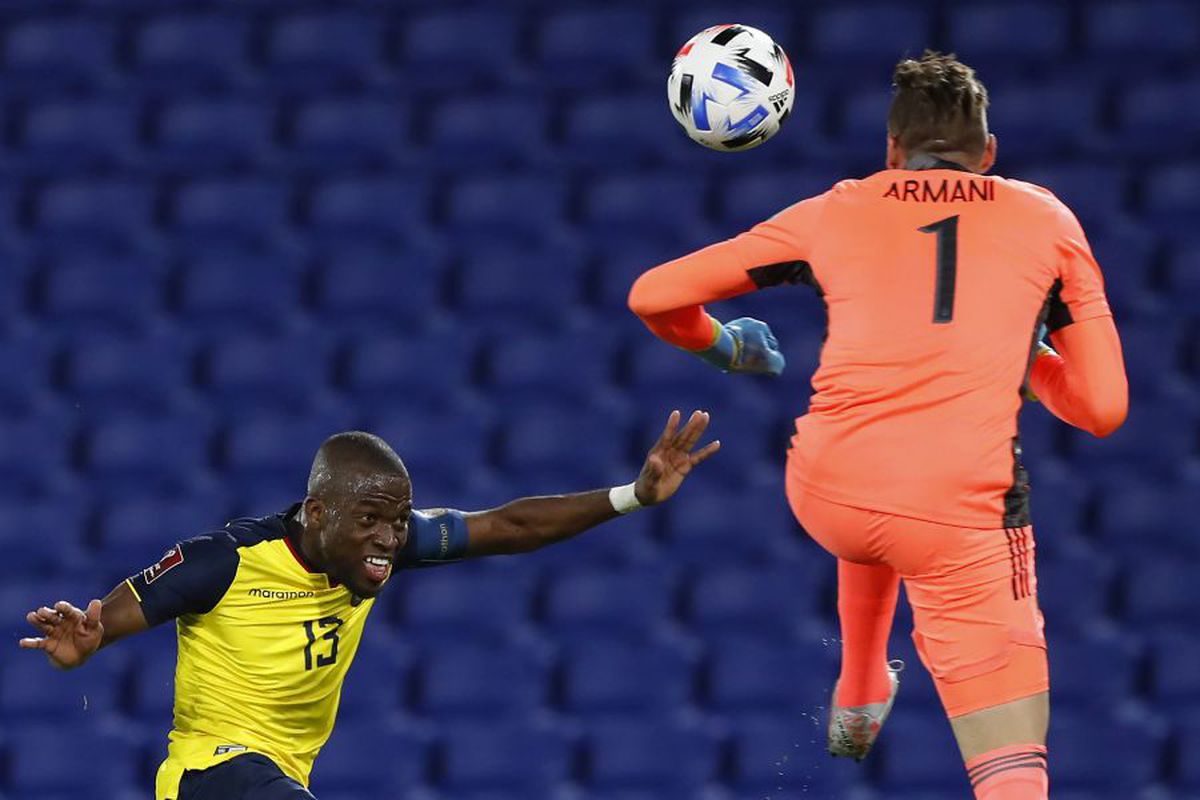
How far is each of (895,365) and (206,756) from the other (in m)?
1.58

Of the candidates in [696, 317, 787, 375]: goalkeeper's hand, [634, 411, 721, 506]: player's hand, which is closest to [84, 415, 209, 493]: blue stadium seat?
[634, 411, 721, 506]: player's hand

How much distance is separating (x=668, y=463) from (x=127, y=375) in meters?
3.50

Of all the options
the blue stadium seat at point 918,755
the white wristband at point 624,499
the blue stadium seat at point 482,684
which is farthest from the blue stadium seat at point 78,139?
the white wristband at point 624,499

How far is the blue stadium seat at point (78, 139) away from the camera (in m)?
7.25

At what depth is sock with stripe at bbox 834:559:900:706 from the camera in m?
3.66

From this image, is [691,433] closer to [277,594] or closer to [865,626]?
[865,626]

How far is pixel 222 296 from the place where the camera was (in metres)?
6.97

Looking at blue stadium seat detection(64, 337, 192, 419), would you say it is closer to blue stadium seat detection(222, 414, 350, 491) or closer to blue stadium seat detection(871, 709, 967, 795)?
blue stadium seat detection(222, 414, 350, 491)

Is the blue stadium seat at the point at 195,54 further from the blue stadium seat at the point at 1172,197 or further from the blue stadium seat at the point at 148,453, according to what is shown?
the blue stadium seat at the point at 1172,197

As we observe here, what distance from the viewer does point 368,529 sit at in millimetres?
3730

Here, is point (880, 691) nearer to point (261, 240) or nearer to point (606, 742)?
point (606, 742)

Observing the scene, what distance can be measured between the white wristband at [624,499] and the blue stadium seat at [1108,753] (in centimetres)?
265

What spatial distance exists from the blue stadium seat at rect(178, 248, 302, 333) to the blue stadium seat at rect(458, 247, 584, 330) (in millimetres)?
641

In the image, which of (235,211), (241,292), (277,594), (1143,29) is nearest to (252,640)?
(277,594)
